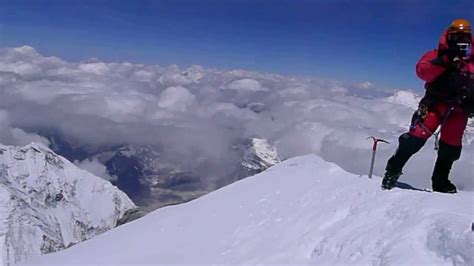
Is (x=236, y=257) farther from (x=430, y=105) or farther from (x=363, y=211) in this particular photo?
(x=430, y=105)

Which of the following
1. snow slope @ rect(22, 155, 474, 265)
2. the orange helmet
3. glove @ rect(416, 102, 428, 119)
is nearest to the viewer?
snow slope @ rect(22, 155, 474, 265)

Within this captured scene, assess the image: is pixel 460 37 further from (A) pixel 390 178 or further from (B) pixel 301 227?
(B) pixel 301 227

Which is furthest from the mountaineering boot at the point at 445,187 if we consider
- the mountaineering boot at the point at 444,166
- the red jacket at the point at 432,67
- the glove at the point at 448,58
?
the glove at the point at 448,58

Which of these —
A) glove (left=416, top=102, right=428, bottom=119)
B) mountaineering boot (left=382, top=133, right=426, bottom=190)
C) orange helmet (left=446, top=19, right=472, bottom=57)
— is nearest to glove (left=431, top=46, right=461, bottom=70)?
orange helmet (left=446, top=19, right=472, bottom=57)

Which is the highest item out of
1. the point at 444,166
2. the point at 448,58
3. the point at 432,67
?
the point at 448,58

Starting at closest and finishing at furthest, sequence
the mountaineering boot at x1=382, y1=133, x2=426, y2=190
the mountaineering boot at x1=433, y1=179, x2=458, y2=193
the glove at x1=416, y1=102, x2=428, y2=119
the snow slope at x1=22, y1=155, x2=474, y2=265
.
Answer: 1. the snow slope at x1=22, y1=155, x2=474, y2=265
2. the glove at x1=416, y1=102, x2=428, y2=119
3. the mountaineering boot at x1=382, y1=133, x2=426, y2=190
4. the mountaineering boot at x1=433, y1=179, x2=458, y2=193

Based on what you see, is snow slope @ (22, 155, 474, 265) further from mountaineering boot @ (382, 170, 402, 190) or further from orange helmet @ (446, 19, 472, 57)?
orange helmet @ (446, 19, 472, 57)

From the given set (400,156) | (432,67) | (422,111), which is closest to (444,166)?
(400,156)
